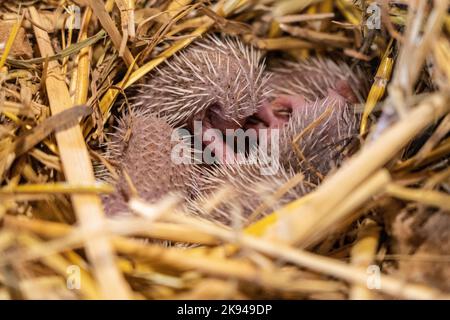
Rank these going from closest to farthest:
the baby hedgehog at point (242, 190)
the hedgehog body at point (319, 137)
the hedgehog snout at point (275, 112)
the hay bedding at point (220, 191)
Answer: the hay bedding at point (220, 191)
the baby hedgehog at point (242, 190)
the hedgehog body at point (319, 137)
the hedgehog snout at point (275, 112)

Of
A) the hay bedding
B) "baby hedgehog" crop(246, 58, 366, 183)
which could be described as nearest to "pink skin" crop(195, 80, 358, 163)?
"baby hedgehog" crop(246, 58, 366, 183)

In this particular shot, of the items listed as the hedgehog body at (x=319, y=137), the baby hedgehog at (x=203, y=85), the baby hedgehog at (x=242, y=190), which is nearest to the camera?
the baby hedgehog at (x=242, y=190)

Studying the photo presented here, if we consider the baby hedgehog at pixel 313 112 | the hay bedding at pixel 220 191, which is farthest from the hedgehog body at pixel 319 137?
the hay bedding at pixel 220 191

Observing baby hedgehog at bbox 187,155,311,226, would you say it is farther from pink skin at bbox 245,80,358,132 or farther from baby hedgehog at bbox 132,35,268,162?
pink skin at bbox 245,80,358,132

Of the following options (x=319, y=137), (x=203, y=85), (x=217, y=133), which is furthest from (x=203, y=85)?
(x=319, y=137)

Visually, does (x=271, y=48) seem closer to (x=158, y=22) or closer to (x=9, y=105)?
(x=158, y=22)

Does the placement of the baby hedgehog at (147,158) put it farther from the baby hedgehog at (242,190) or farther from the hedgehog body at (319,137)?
the hedgehog body at (319,137)
